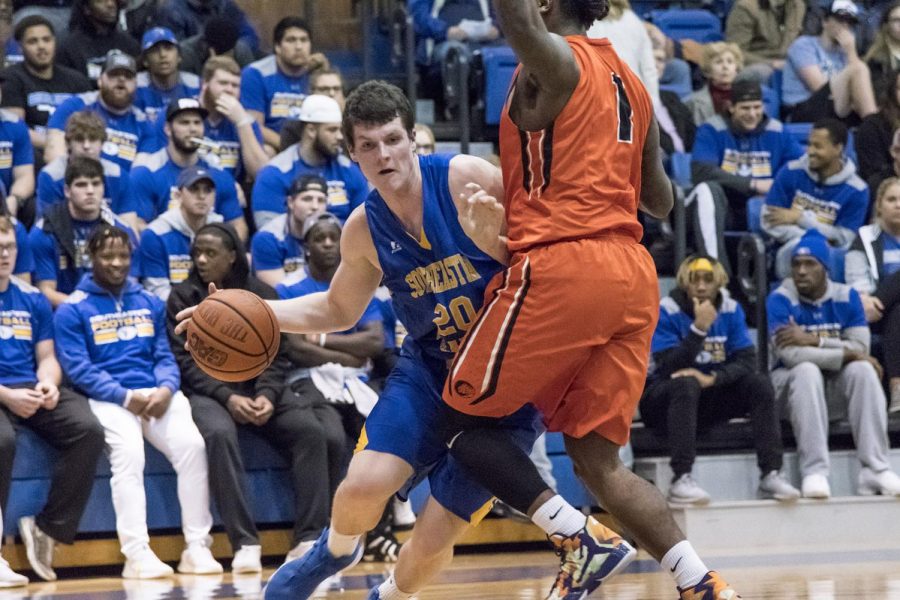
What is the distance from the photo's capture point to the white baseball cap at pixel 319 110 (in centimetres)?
815

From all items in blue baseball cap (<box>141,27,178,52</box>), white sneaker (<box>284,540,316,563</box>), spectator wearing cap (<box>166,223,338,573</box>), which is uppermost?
blue baseball cap (<box>141,27,178,52</box>)

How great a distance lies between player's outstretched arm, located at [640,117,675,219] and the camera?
3989 millimetres

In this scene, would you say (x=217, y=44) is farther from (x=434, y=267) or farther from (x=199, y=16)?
(x=434, y=267)

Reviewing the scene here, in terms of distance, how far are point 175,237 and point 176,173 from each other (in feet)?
2.02

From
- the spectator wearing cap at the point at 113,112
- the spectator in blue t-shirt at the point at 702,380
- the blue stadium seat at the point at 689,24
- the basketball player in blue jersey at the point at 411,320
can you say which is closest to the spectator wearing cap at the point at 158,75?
the spectator wearing cap at the point at 113,112

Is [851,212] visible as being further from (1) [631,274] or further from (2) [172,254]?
(1) [631,274]

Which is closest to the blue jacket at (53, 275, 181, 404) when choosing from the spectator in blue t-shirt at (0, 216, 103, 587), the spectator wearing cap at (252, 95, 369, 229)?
the spectator in blue t-shirt at (0, 216, 103, 587)

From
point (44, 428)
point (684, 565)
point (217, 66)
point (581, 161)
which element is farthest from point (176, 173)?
point (684, 565)

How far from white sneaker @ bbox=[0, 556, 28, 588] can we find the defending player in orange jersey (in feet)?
11.0

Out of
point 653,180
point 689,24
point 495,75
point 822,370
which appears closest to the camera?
Answer: point 653,180

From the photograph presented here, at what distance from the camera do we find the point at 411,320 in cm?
431

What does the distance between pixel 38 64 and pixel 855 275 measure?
4.95 m

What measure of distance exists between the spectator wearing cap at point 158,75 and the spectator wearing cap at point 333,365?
5.50 feet

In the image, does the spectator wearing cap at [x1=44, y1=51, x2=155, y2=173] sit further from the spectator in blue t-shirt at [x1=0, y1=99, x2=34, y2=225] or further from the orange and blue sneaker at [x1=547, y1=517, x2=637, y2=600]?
the orange and blue sneaker at [x1=547, y1=517, x2=637, y2=600]
